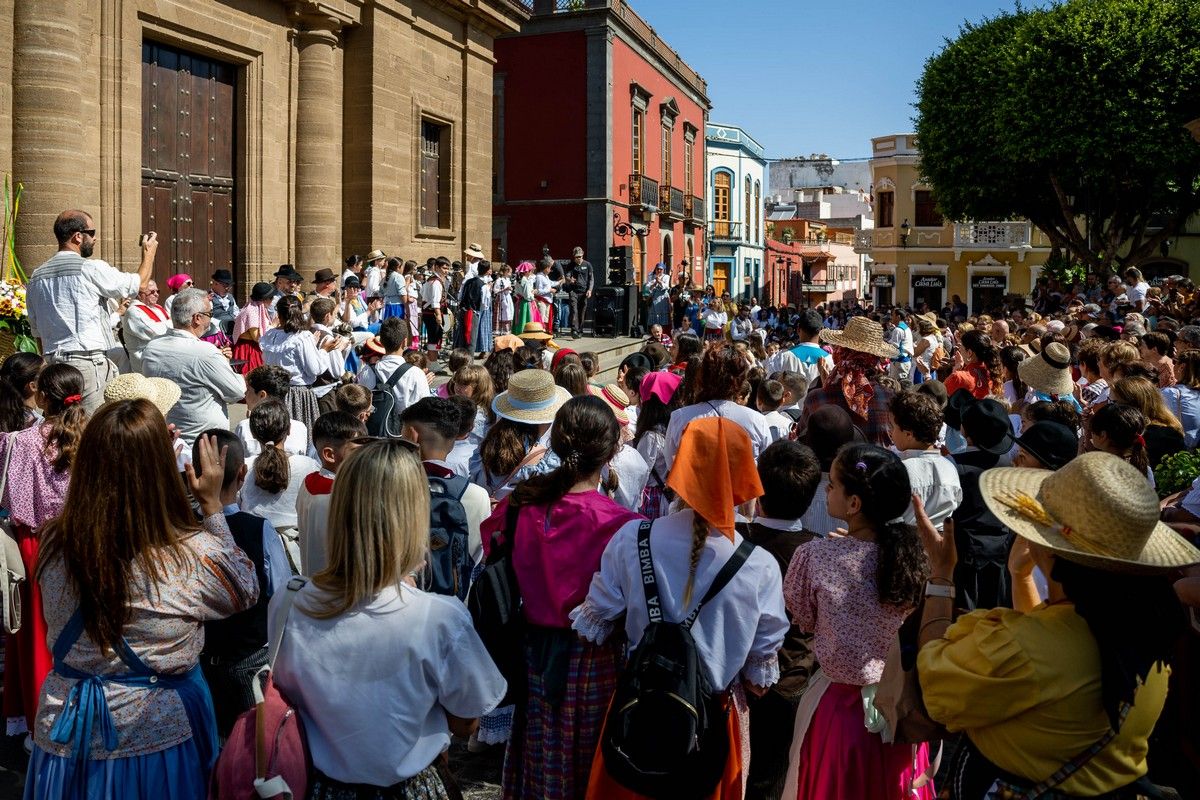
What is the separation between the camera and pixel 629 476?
16.4 feet

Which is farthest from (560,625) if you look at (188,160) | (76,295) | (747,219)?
(747,219)

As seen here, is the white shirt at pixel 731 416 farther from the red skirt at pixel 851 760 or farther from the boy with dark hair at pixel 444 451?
the red skirt at pixel 851 760

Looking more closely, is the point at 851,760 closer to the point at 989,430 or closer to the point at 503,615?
the point at 503,615

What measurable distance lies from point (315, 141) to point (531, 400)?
12471 mm

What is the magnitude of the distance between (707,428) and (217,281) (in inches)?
374

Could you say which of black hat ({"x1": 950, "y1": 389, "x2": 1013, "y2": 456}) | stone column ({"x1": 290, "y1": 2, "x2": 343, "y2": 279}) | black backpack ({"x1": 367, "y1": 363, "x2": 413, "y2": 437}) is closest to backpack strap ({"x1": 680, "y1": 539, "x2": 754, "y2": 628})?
black hat ({"x1": 950, "y1": 389, "x2": 1013, "y2": 456})

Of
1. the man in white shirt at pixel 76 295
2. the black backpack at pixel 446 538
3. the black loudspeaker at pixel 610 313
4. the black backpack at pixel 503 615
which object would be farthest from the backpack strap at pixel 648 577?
the black loudspeaker at pixel 610 313

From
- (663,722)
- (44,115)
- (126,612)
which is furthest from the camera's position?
(44,115)

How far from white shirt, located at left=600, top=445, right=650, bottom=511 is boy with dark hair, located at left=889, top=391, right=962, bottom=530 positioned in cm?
123

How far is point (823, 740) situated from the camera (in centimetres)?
322

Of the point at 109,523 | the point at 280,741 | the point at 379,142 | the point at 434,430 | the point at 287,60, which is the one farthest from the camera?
the point at 379,142

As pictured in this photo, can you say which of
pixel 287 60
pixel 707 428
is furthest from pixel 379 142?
pixel 707 428

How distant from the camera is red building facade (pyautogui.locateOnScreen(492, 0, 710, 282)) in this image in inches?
1180

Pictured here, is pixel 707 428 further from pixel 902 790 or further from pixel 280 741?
pixel 280 741
